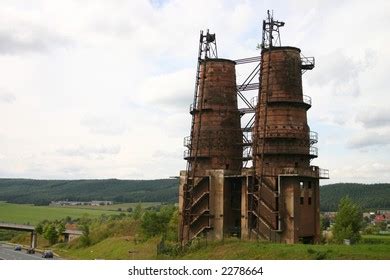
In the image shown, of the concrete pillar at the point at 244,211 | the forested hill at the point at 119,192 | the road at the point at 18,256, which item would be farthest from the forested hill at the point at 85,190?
the concrete pillar at the point at 244,211

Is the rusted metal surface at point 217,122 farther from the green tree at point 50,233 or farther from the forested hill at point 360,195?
the forested hill at point 360,195

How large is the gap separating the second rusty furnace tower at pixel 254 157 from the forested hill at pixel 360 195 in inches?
2067

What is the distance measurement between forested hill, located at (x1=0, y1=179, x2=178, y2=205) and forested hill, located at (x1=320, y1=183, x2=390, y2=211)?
27898 mm

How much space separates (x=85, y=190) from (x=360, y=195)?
198 feet

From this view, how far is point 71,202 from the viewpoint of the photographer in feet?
248

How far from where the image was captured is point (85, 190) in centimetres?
8538

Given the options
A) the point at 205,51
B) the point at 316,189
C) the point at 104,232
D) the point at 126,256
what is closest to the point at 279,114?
the point at 316,189

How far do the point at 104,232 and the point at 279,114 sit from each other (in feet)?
81.5


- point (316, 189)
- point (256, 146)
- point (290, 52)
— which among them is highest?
point (290, 52)

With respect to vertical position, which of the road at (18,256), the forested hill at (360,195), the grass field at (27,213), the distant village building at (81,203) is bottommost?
the road at (18,256)

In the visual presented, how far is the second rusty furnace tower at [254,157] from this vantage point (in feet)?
111

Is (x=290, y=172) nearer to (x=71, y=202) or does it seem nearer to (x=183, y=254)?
(x=183, y=254)

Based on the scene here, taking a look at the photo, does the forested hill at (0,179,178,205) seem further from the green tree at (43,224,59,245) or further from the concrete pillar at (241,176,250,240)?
the concrete pillar at (241,176,250,240)

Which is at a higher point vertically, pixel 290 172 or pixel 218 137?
pixel 218 137
